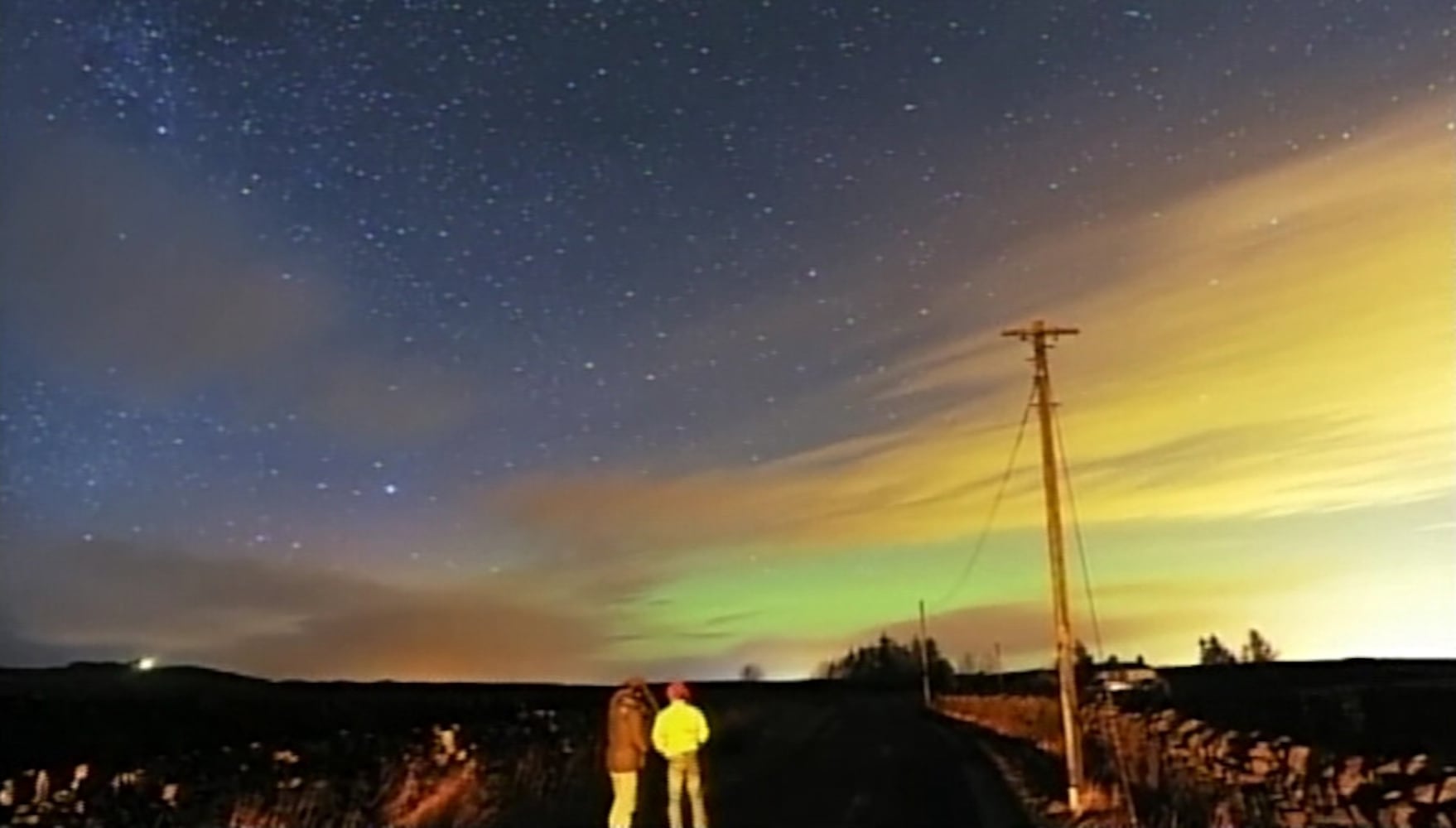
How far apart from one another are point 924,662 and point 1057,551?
1.98ft

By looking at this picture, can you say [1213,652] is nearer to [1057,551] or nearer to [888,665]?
[1057,551]

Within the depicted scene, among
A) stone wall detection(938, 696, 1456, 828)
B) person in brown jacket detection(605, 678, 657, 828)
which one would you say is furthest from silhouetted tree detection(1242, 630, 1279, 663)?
person in brown jacket detection(605, 678, 657, 828)

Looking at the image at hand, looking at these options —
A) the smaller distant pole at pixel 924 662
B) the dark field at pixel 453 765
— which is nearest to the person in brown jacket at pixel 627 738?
the dark field at pixel 453 765

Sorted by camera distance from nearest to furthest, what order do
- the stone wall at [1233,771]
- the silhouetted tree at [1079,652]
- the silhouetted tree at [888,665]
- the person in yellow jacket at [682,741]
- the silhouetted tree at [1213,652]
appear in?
1. the stone wall at [1233,771]
2. the person in yellow jacket at [682,741]
3. the silhouetted tree at [1213,652]
4. the silhouetted tree at [888,665]
5. the silhouetted tree at [1079,652]

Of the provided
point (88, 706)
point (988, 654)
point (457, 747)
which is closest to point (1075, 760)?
point (988, 654)

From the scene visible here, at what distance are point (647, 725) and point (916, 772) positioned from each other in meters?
1.32

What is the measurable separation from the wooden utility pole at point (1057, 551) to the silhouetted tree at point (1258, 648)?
23.0 inches

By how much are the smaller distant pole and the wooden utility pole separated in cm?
44

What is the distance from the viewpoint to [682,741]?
6.08 m

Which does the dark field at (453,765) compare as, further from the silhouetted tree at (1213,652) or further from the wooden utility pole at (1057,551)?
the silhouetted tree at (1213,652)

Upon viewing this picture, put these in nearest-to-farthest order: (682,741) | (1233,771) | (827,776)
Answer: (682,741) < (1233,771) < (827,776)

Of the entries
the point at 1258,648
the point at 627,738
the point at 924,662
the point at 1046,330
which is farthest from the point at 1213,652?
the point at 627,738

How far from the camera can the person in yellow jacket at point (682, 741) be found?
19.9 ft

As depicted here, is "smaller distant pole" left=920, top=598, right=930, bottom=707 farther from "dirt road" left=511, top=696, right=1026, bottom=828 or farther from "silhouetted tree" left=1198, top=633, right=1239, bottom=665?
"silhouetted tree" left=1198, top=633, right=1239, bottom=665
